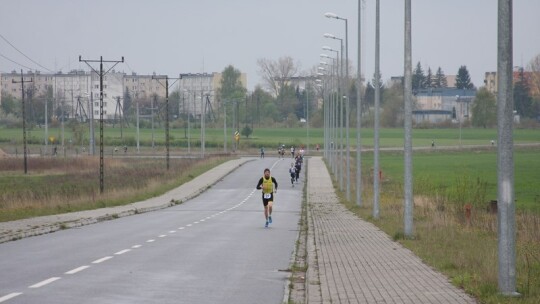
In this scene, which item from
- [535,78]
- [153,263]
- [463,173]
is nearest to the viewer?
[153,263]

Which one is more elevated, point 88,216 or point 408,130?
point 408,130

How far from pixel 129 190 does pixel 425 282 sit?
1802 inches

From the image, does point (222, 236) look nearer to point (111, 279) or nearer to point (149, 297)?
point (111, 279)

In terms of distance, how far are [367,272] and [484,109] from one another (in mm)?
151290

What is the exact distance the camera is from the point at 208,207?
5119 cm

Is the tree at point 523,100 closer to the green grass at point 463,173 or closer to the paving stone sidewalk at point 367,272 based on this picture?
the green grass at point 463,173

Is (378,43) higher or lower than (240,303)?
higher

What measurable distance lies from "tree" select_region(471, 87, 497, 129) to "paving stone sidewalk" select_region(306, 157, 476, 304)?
133 metres

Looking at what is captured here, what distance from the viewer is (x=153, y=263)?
19.2 meters

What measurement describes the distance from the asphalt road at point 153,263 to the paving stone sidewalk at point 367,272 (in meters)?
0.71

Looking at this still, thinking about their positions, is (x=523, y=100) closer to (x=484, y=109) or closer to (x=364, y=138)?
(x=484, y=109)

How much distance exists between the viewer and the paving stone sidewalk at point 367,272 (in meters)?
13.4

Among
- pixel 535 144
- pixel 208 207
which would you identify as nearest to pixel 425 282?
pixel 208 207

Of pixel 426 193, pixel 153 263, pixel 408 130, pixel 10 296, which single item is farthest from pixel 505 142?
pixel 426 193
